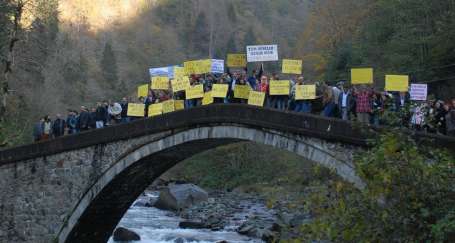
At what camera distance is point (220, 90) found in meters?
15.1

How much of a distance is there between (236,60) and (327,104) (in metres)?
2.53

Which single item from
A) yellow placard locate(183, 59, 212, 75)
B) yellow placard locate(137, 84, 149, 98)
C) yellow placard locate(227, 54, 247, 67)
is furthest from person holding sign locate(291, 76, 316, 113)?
yellow placard locate(137, 84, 149, 98)

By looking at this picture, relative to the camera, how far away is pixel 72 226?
59.6ft

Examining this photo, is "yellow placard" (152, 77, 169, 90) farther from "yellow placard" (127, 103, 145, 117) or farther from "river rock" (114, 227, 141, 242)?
"river rock" (114, 227, 141, 242)

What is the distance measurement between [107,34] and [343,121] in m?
69.0

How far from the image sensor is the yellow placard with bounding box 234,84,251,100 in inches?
592

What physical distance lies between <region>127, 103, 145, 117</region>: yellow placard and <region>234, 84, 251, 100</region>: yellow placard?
11.3ft

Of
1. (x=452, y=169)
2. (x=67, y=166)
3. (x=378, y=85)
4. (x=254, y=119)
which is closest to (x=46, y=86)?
(x=378, y=85)

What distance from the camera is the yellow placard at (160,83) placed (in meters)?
16.7

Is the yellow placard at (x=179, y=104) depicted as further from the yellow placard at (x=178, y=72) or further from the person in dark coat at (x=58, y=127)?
the person in dark coat at (x=58, y=127)

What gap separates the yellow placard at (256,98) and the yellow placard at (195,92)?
1.52 metres

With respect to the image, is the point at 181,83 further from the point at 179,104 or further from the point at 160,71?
the point at 160,71

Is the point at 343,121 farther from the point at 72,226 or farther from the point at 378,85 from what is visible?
the point at 378,85

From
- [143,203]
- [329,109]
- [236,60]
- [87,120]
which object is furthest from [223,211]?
[329,109]
